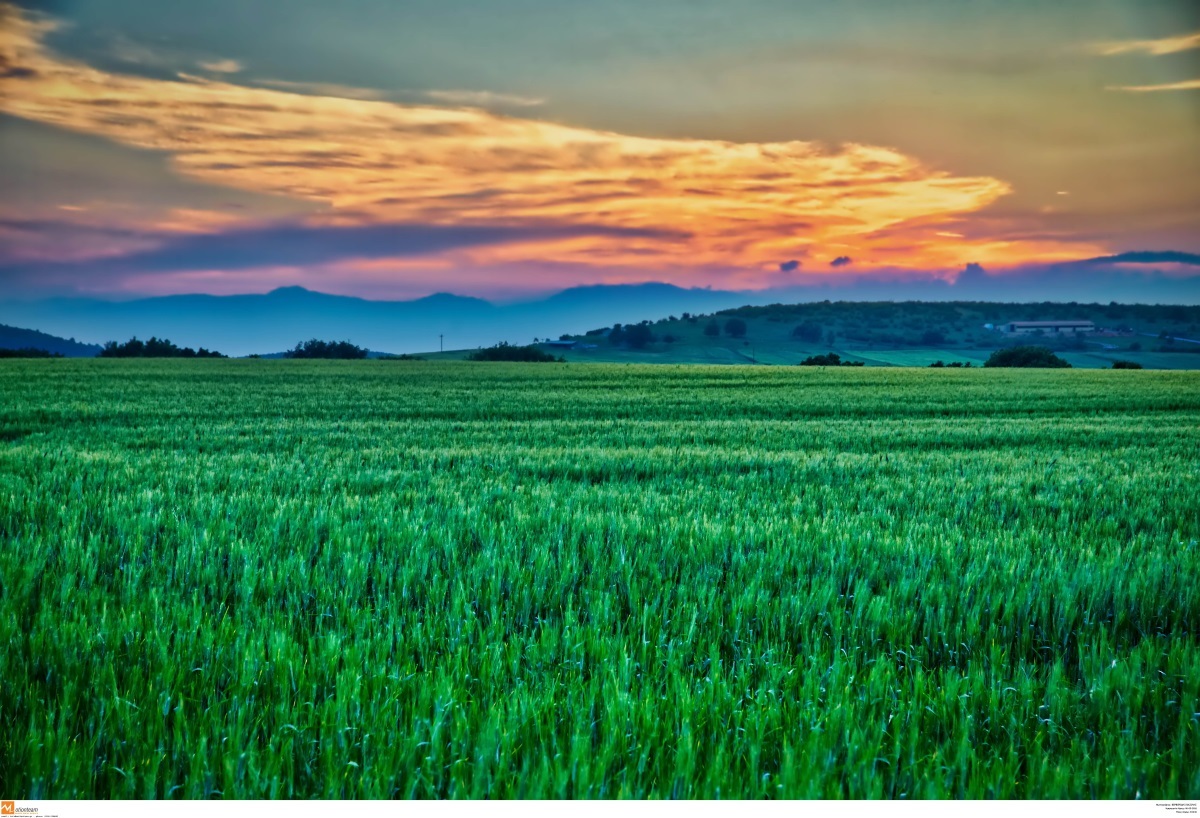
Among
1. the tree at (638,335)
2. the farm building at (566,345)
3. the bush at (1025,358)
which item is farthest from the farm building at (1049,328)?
the farm building at (566,345)

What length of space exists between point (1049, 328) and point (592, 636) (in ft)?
615

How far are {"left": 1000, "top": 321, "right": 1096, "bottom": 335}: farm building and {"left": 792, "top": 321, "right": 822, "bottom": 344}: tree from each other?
4145cm

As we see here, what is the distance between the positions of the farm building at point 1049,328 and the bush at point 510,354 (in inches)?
4195

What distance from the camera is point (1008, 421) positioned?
2475cm

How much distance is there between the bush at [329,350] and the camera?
122625mm

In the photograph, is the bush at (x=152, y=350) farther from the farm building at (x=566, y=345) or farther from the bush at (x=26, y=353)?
the farm building at (x=566, y=345)

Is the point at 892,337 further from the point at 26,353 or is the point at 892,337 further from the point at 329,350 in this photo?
the point at 26,353

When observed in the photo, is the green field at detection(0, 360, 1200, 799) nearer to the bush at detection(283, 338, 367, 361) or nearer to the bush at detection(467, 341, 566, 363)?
the bush at detection(467, 341, 566, 363)

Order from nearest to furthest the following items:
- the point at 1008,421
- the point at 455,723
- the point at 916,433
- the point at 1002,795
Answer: the point at 1002,795
the point at 455,723
the point at 916,433
the point at 1008,421

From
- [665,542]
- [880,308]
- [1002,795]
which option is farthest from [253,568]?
[880,308]

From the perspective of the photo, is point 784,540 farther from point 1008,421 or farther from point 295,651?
point 1008,421

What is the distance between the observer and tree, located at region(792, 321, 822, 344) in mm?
167750

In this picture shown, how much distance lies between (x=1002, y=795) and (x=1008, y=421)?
81.8 ft

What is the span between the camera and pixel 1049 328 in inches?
6422
